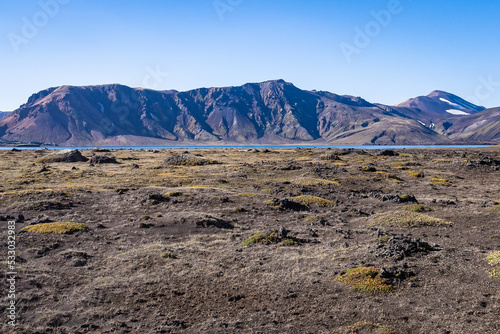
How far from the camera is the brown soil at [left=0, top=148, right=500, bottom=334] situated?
13086 millimetres

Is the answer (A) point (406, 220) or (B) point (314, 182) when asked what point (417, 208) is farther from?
(B) point (314, 182)

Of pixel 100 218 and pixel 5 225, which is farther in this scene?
pixel 100 218

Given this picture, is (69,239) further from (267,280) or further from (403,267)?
(403,267)

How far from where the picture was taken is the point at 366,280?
619 inches

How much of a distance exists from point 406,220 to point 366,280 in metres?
13.0

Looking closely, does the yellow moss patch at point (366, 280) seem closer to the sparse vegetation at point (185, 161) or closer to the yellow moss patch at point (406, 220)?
the yellow moss patch at point (406, 220)

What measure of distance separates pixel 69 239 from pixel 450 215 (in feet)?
96.9

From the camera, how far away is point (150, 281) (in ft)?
54.3

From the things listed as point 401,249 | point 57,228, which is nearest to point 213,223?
point 57,228

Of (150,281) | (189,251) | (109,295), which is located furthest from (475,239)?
(109,295)

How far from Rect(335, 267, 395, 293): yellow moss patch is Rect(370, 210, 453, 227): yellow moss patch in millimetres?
11038

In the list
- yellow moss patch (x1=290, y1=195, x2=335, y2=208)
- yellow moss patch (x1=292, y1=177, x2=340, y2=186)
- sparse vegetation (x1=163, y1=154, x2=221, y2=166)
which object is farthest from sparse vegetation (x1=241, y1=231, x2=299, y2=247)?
sparse vegetation (x1=163, y1=154, x2=221, y2=166)

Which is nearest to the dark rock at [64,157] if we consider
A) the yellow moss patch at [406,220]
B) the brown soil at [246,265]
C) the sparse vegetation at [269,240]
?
the brown soil at [246,265]

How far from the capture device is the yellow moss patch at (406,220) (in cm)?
2623
